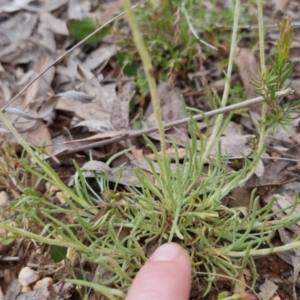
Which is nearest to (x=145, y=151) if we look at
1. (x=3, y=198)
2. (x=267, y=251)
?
(x=3, y=198)

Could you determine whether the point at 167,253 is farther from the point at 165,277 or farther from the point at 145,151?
the point at 145,151

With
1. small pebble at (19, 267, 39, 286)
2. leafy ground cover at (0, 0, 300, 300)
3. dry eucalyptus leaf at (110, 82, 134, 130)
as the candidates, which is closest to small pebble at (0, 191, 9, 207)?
leafy ground cover at (0, 0, 300, 300)

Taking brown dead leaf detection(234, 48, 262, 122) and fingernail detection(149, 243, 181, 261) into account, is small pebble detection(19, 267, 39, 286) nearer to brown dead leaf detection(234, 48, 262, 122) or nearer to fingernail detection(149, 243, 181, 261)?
fingernail detection(149, 243, 181, 261)

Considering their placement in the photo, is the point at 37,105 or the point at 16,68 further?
the point at 16,68

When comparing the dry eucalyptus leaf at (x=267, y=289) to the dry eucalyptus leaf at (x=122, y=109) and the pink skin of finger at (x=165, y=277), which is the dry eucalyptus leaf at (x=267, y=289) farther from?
the dry eucalyptus leaf at (x=122, y=109)

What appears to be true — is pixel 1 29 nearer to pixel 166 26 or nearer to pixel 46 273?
pixel 166 26

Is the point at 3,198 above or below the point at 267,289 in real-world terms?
above

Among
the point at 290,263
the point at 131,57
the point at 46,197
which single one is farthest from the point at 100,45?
the point at 290,263
